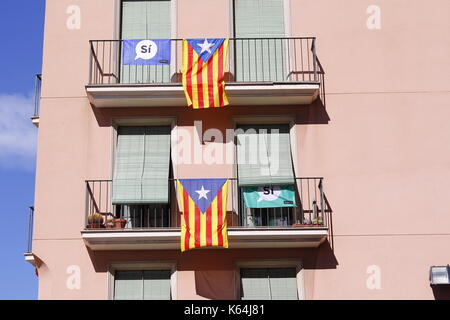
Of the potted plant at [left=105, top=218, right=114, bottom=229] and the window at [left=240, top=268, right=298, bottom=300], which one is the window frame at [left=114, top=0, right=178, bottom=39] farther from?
the window at [left=240, top=268, right=298, bottom=300]

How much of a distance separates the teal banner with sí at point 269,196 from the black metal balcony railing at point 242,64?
110 inches

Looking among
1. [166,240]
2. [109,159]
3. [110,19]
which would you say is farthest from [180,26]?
[166,240]

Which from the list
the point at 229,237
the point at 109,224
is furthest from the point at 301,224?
the point at 109,224

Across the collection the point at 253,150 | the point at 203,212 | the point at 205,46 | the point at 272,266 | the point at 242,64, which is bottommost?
the point at 272,266

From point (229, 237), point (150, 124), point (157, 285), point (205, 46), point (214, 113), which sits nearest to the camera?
point (229, 237)

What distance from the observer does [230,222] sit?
69.2ft

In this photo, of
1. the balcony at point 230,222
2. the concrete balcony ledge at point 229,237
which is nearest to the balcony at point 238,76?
the balcony at point 230,222

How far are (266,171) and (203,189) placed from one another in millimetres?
1656

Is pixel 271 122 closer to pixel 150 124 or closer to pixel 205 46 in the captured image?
pixel 205 46

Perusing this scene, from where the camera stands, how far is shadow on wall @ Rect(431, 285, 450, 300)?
67.3 ft

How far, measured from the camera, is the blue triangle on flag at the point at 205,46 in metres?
21.7

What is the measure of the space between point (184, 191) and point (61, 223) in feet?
9.81

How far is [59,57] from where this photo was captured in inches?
883

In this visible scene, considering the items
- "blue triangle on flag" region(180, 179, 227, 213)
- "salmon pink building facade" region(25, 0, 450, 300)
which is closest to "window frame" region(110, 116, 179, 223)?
"salmon pink building facade" region(25, 0, 450, 300)
